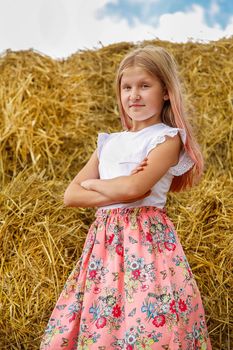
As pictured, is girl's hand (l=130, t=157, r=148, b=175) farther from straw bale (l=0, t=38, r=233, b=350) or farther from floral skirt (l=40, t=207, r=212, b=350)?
straw bale (l=0, t=38, r=233, b=350)

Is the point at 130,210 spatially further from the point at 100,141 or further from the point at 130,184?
the point at 100,141

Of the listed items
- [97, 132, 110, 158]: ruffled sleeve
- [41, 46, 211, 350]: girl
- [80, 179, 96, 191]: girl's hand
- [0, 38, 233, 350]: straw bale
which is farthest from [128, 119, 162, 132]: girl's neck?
[0, 38, 233, 350]: straw bale

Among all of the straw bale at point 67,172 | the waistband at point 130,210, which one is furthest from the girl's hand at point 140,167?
the straw bale at point 67,172

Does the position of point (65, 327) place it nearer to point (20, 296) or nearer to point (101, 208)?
point (101, 208)

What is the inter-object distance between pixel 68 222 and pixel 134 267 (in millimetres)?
838

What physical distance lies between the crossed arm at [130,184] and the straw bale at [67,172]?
23.0 inches

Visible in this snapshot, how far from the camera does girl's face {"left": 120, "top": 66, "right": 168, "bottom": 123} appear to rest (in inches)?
77.4

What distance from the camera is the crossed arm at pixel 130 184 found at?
1.87m

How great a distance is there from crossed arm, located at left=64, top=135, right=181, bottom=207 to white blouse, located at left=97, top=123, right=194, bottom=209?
0.09 ft

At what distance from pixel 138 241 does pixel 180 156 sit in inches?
12.5

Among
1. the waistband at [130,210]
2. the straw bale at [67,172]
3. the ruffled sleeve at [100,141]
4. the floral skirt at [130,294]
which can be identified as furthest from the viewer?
the straw bale at [67,172]

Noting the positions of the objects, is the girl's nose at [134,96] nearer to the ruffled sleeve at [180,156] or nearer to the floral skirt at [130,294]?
the ruffled sleeve at [180,156]

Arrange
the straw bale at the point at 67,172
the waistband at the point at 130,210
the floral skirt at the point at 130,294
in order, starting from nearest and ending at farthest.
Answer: the floral skirt at the point at 130,294 → the waistband at the point at 130,210 → the straw bale at the point at 67,172

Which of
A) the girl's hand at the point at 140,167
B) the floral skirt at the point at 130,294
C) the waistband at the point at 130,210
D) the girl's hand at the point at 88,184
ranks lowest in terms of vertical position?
the floral skirt at the point at 130,294
